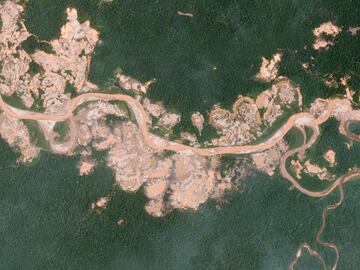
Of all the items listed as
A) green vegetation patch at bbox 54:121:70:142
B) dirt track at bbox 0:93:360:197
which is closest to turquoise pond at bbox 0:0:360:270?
dirt track at bbox 0:93:360:197

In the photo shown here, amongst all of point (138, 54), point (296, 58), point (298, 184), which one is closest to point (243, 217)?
point (298, 184)

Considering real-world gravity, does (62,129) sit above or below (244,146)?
below

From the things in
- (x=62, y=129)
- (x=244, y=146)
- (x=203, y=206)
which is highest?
(x=244, y=146)

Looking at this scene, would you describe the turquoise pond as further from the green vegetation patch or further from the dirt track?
the green vegetation patch

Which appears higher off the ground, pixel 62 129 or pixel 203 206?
pixel 62 129

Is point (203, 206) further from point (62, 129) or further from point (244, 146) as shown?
point (62, 129)

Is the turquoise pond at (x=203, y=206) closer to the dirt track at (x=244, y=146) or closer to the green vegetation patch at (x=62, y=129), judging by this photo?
the dirt track at (x=244, y=146)

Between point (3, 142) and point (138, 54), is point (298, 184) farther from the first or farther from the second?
point (3, 142)

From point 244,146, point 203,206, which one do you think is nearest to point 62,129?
point 203,206
